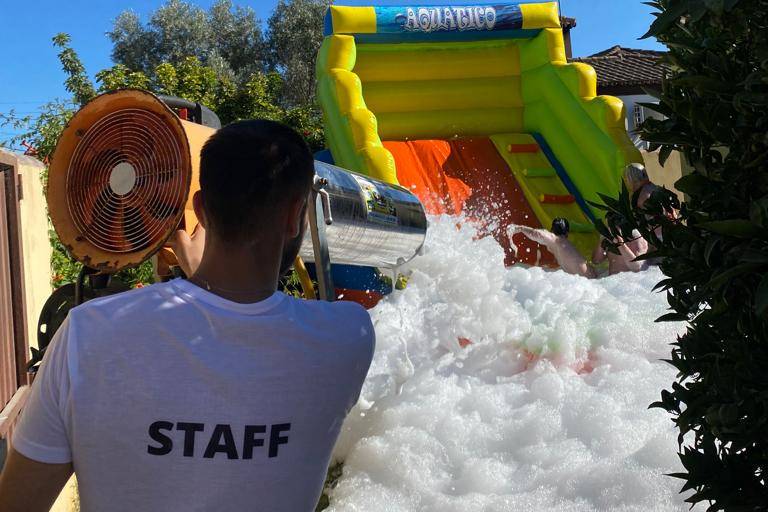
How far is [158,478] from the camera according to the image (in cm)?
104

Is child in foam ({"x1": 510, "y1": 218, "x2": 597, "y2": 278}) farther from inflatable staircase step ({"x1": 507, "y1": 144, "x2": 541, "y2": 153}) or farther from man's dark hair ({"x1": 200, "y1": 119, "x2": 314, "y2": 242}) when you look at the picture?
man's dark hair ({"x1": 200, "y1": 119, "x2": 314, "y2": 242})

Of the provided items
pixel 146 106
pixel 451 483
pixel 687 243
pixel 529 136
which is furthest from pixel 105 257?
pixel 529 136

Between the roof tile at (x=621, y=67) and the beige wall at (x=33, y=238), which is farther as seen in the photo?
the roof tile at (x=621, y=67)

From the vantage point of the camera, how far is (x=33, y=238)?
4.18m

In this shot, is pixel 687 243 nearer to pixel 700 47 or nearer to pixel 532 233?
pixel 700 47

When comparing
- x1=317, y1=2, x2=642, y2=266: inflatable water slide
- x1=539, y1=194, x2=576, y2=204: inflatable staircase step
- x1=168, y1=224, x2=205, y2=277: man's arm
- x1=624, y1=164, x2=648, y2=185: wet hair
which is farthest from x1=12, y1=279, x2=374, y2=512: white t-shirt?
x1=539, y1=194, x2=576, y2=204: inflatable staircase step

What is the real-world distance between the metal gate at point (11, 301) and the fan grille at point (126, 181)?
137cm

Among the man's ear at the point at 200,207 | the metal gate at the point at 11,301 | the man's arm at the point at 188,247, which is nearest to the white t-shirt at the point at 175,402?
the man's ear at the point at 200,207

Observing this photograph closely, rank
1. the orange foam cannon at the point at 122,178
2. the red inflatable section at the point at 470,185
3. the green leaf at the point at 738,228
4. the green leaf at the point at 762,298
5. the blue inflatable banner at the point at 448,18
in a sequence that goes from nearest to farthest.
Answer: the green leaf at the point at 762,298 → the green leaf at the point at 738,228 → the orange foam cannon at the point at 122,178 → the red inflatable section at the point at 470,185 → the blue inflatable banner at the point at 448,18

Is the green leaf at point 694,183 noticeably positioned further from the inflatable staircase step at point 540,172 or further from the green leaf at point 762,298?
the inflatable staircase step at point 540,172

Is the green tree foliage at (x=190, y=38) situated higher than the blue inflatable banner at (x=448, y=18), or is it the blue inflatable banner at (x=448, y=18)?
the green tree foliage at (x=190, y=38)

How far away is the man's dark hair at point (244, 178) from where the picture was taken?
1108mm

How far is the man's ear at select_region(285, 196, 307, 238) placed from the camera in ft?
3.83

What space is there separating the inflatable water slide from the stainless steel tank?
3133 millimetres
